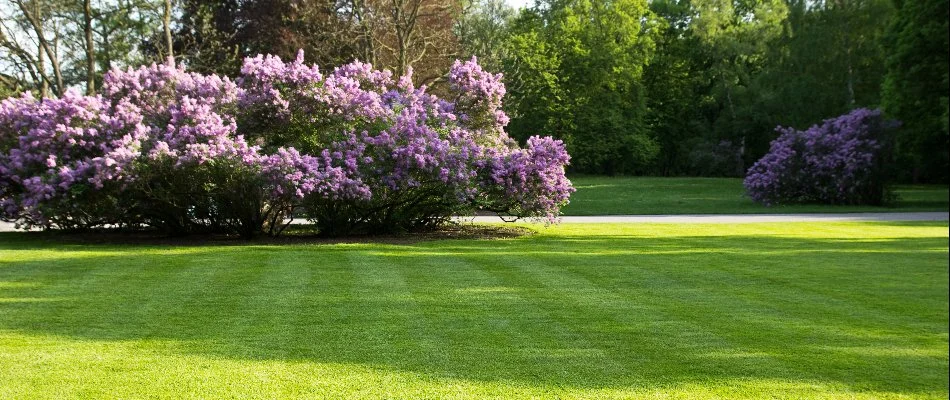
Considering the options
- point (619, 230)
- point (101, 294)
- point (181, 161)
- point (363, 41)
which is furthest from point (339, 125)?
point (363, 41)

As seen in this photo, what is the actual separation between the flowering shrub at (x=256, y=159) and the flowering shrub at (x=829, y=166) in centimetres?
1411

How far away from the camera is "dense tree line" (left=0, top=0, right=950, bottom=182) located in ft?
81.9

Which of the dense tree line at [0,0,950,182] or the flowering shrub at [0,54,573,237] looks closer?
the flowering shrub at [0,54,573,237]

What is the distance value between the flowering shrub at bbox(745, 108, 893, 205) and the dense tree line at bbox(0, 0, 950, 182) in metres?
0.86

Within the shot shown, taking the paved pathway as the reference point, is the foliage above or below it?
above

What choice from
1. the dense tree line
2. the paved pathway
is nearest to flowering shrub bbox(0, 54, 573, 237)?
the paved pathway

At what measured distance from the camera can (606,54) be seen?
49.5m

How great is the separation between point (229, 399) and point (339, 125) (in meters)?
11.0

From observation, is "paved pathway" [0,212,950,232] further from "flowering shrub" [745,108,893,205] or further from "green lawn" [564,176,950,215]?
"flowering shrub" [745,108,893,205]

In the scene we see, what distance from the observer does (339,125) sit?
1540 centimetres

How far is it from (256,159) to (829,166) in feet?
65.8

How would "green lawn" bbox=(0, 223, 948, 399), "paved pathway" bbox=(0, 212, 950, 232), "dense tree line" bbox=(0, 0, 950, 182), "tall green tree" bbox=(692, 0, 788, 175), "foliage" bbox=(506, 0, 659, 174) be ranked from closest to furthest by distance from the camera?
"green lawn" bbox=(0, 223, 948, 399) < "paved pathway" bbox=(0, 212, 950, 232) < "dense tree line" bbox=(0, 0, 950, 182) < "tall green tree" bbox=(692, 0, 788, 175) < "foliage" bbox=(506, 0, 659, 174)

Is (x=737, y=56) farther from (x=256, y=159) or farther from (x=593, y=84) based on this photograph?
(x=256, y=159)

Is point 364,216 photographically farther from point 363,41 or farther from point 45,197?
point 363,41
